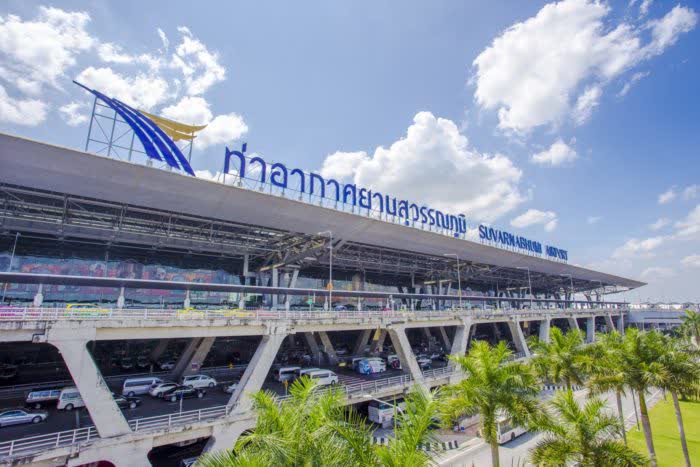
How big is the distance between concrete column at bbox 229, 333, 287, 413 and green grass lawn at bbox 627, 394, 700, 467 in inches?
1051

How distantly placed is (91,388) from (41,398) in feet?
33.3

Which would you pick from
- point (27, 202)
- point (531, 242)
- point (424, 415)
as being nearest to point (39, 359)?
point (27, 202)

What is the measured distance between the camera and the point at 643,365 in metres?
19.9

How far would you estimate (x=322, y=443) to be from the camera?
8469 millimetres

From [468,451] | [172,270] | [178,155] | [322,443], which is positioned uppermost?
[178,155]

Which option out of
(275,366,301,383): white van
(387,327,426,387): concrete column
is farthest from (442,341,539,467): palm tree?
(275,366,301,383): white van

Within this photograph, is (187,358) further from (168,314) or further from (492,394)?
(492,394)

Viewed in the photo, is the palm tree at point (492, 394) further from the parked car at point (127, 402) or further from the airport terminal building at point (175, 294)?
the parked car at point (127, 402)

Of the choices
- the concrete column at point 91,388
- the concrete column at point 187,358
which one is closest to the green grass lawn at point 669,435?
the concrete column at point 91,388

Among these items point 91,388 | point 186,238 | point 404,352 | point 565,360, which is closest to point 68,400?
point 91,388

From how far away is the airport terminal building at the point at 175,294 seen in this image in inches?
800

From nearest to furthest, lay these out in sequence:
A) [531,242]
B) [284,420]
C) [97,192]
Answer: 1. [284,420]
2. [97,192]
3. [531,242]

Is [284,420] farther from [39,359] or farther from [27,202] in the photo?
[39,359]

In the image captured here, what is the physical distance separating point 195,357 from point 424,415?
3253 centimetres
